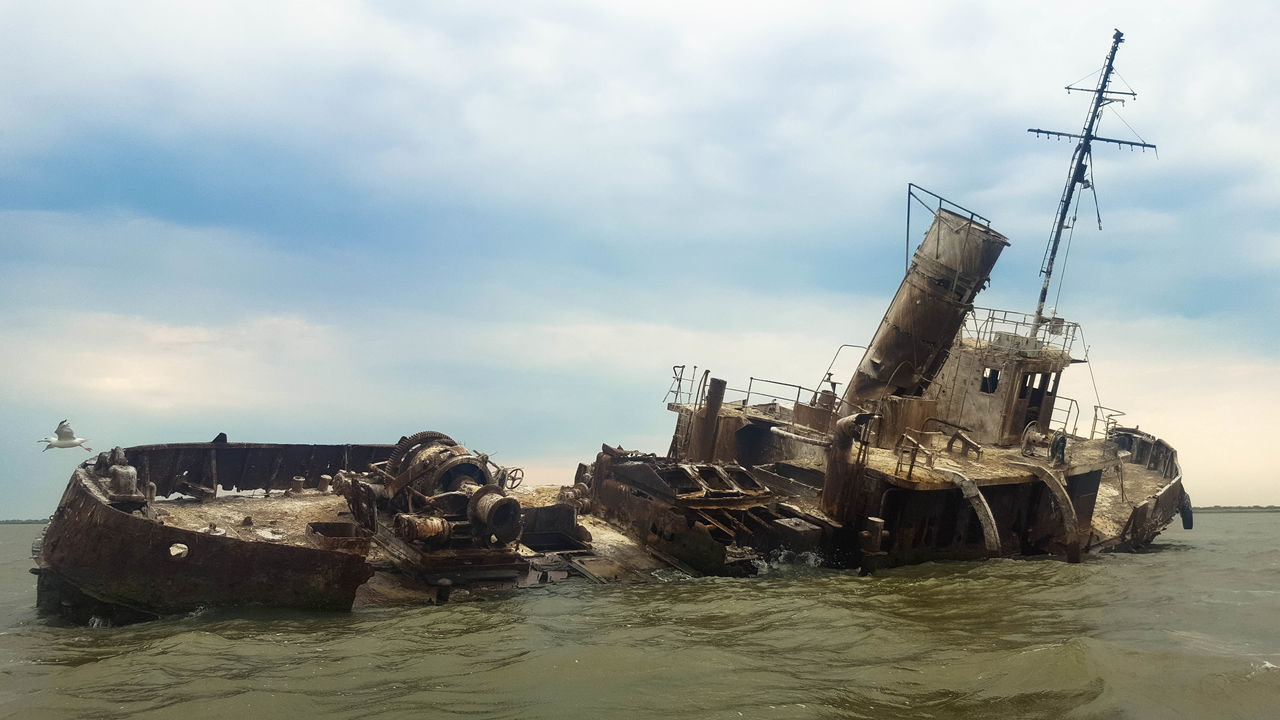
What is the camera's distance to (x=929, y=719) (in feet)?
19.8

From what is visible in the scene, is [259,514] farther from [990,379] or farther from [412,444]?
[990,379]

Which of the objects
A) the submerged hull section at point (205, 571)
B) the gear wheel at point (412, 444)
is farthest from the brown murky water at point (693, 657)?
the gear wheel at point (412, 444)

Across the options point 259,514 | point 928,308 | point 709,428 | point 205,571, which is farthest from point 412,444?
point 928,308

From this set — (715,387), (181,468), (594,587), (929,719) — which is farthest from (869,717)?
(181,468)

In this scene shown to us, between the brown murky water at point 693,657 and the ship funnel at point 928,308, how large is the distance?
7.42 metres

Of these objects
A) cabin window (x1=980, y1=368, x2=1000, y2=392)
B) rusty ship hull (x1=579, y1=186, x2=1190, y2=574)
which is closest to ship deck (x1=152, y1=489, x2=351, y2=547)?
rusty ship hull (x1=579, y1=186, x2=1190, y2=574)

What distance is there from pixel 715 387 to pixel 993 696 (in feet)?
33.8

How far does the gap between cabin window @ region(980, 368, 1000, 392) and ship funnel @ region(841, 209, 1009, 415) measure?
294 centimetres

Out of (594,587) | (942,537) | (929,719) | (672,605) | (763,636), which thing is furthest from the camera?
(942,537)

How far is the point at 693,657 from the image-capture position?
782 cm

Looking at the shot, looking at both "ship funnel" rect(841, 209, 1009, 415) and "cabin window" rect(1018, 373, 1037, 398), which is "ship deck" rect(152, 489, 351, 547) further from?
"cabin window" rect(1018, 373, 1037, 398)

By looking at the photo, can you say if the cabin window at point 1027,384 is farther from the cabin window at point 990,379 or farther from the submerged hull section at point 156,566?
the submerged hull section at point 156,566

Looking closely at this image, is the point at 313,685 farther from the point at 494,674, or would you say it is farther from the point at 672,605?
the point at 672,605

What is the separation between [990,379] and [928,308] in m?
4.44
